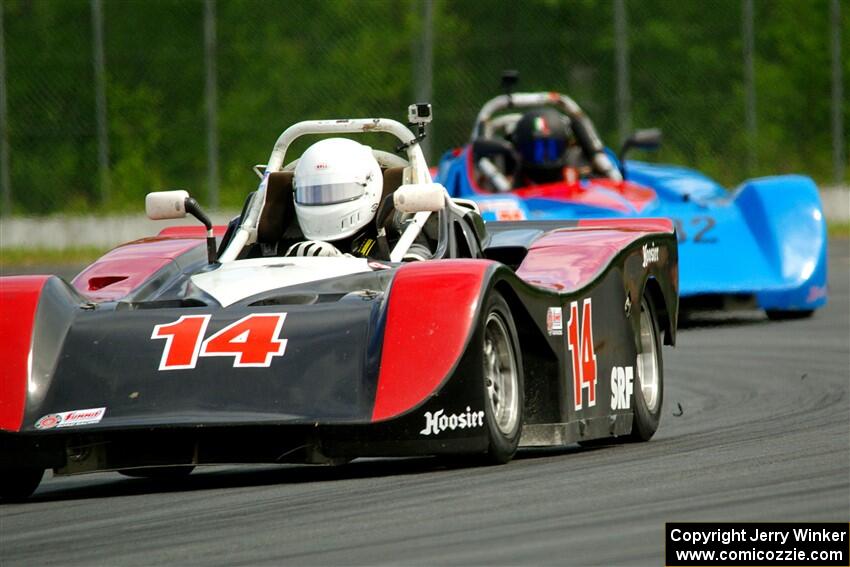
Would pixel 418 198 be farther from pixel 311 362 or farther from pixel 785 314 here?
pixel 785 314

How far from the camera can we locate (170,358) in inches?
275

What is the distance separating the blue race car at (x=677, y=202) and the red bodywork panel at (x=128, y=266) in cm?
551

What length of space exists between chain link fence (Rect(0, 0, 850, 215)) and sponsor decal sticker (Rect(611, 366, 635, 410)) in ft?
50.4

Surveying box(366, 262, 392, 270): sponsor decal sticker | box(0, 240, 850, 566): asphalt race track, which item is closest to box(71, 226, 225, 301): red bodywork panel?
box(0, 240, 850, 566): asphalt race track

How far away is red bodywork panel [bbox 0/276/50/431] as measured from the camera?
6965 mm

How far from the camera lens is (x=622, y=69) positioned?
24.2 m

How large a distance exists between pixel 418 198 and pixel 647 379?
1.75 m

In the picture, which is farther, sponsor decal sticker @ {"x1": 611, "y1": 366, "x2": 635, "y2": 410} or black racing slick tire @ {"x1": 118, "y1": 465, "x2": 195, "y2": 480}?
sponsor decal sticker @ {"x1": 611, "y1": 366, "x2": 635, "y2": 410}

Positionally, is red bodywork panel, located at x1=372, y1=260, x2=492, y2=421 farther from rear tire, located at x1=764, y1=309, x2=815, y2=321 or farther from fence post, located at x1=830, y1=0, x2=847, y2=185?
fence post, located at x1=830, y1=0, x2=847, y2=185

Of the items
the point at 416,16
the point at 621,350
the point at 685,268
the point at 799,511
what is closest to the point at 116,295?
the point at 621,350

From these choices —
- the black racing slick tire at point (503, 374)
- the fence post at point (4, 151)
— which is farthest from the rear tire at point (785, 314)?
the fence post at point (4, 151)

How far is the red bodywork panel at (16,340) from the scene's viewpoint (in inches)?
274

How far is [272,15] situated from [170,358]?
756 inches

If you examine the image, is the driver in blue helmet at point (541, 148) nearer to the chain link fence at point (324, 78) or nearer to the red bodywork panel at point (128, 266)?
the chain link fence at point (324, 78)
